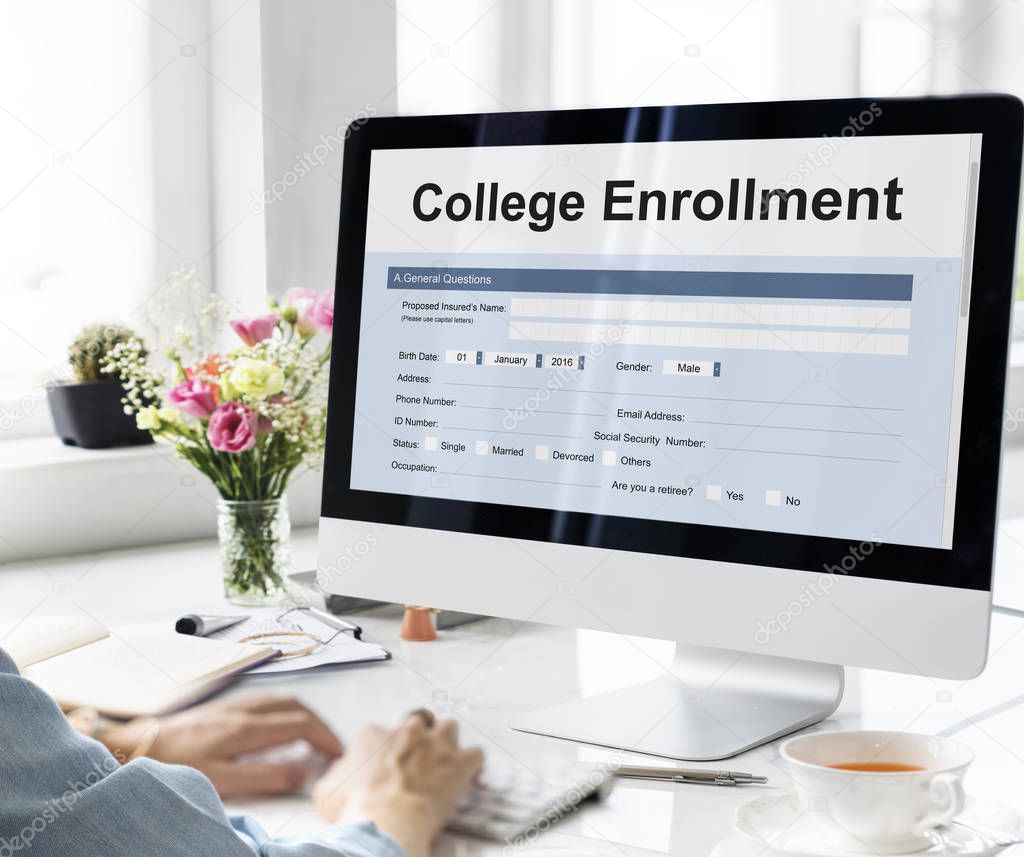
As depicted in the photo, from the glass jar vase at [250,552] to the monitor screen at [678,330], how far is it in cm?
34

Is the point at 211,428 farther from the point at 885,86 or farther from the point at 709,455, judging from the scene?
the point at 885,86

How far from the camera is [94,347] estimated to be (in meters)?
1.63

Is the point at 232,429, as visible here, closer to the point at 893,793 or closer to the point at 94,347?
the point at 94,347

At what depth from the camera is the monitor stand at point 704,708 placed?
2.88 feet

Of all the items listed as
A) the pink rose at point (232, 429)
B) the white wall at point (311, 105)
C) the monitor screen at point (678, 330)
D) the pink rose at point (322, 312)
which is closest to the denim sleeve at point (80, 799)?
the monitor screen at point (678, 330)

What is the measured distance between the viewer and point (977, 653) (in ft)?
2.54

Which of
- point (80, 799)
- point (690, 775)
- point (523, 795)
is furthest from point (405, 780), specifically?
point (80, 799)

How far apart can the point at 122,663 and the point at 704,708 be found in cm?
53

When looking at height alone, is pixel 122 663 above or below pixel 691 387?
below

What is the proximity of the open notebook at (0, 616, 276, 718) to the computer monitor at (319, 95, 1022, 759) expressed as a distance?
0.46 feet

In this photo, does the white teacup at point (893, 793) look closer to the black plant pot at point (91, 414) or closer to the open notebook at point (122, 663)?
the open notebook at point (122, 663)

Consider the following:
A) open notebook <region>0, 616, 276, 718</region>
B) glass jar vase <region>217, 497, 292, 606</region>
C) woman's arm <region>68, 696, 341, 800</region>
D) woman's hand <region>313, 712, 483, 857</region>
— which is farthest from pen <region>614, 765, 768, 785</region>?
glass jar vase <region>217, 497, 292, 606</region>

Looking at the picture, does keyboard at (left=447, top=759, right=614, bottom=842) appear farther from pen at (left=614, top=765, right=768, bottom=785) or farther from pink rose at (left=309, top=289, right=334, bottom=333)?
pink rose at (left=309, top=289, right=334, bottom=333)

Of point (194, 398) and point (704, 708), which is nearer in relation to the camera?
point (704, 708)
